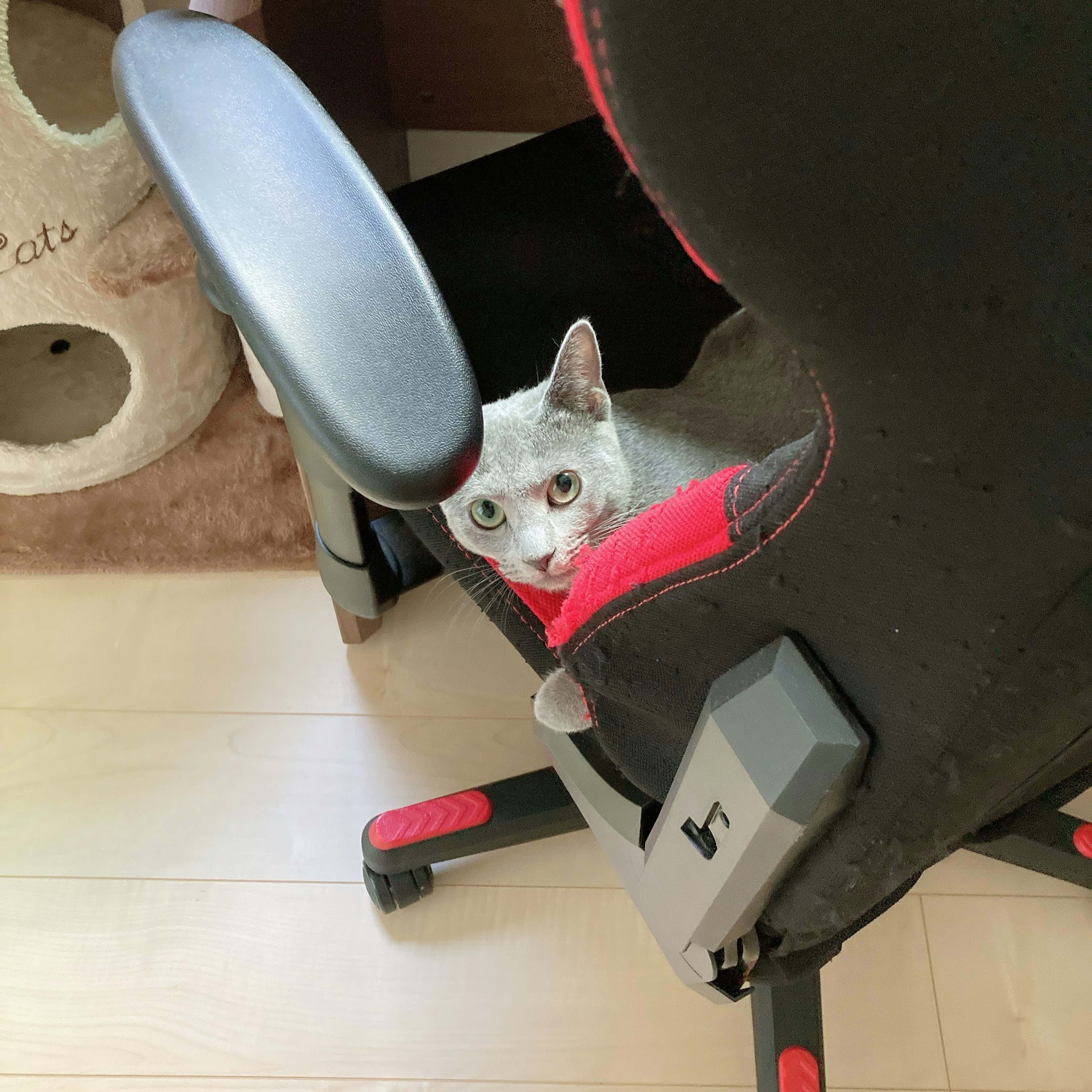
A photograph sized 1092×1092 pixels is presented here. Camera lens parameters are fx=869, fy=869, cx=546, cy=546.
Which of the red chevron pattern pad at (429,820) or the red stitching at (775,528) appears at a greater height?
the red stitching at (775,528)

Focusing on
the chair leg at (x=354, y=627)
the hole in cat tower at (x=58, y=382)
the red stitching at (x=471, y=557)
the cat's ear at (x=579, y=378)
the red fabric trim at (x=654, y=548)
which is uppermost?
the red fabric trim at (x=654, y=548)

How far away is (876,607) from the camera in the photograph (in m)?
0.32

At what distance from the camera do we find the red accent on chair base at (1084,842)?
950mm

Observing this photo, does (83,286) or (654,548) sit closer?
(654,548)

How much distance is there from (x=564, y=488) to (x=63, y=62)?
2.96 feet

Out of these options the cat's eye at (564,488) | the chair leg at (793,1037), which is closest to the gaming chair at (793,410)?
the cat's eye at (564,488)

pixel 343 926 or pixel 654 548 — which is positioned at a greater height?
pixel 654 548

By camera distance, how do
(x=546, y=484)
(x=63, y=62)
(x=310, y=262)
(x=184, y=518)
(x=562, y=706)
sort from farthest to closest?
(x=184, y=518) → (x=63, y=62) → (x=546, y=484) → (x=562, y=706) → (x=310, y=262)

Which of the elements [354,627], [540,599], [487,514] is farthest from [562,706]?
[354,627]

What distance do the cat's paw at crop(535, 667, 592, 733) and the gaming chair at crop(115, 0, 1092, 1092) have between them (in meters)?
0.02

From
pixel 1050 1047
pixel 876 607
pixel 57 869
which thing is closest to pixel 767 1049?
pixel 1050 1047

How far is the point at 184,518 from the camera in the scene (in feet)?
4.07

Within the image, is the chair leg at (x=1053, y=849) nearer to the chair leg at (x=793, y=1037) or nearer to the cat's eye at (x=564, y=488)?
the chair leg at (x=793, y=1037)

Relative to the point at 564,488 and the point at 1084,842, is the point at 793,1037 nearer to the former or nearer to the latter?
the point at 1084,842
